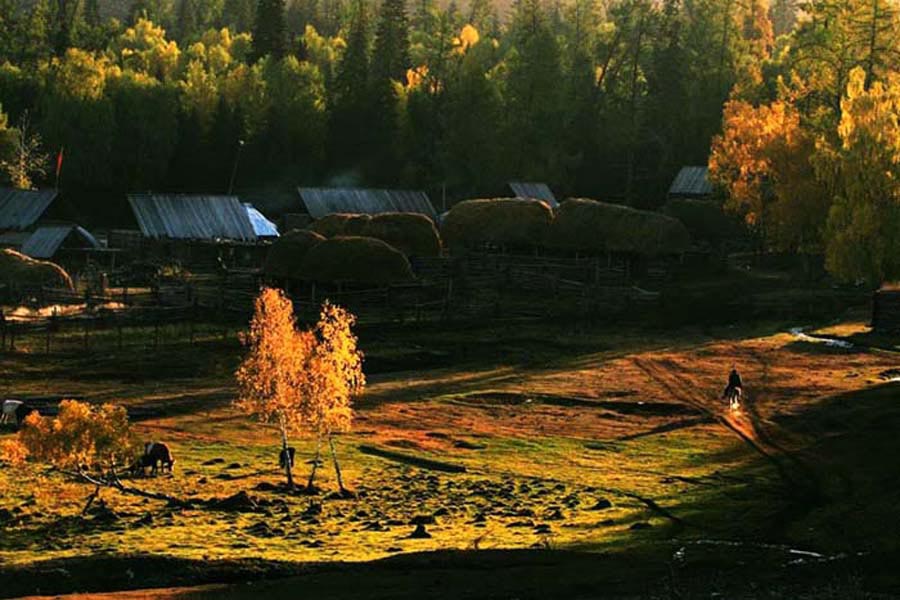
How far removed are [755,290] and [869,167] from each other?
13459 mm

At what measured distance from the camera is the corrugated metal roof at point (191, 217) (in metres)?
87.8

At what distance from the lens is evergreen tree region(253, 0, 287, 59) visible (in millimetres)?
133750

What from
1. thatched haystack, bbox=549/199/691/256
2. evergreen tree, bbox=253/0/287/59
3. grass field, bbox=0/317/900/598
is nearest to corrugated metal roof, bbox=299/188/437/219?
thatched haystack, bbox=549/199/691/256

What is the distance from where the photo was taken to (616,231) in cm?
8075

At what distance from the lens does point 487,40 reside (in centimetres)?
13825

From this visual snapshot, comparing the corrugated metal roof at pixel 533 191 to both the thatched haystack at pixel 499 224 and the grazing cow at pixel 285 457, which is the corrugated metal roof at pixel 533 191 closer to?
the thatched haystack at pixel 499 224

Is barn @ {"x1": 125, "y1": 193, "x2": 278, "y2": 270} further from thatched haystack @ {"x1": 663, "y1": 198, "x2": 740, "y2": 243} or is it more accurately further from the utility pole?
thatched haystack @ {"x1": 663, "y1": 198, "x2": 740, "y2": 243}

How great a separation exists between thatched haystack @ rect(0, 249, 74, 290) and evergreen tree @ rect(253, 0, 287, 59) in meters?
70.8

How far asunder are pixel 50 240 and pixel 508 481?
53.5 meters

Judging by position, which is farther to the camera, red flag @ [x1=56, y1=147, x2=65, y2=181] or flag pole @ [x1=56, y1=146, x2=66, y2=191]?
flag pole @ [x1=56, y1=146, x2=66, y2=191]

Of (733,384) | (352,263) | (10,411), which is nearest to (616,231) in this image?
(352,263)

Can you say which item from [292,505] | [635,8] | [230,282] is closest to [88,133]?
[230,282]

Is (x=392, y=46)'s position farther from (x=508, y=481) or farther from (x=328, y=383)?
(x=328, y=383)

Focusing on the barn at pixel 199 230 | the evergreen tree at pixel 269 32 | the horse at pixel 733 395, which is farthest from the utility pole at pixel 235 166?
the horse at pixel 733 395
